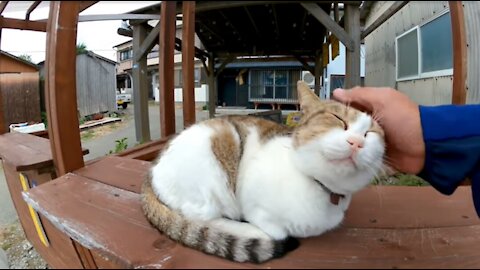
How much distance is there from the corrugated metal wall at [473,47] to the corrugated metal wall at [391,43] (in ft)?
0.41

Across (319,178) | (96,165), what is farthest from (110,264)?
(96,165)

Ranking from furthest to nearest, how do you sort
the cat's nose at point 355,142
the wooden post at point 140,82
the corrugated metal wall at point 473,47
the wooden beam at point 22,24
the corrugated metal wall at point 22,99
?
the corrugated metal wall at point 22,99 < the wooden beam at point 22,24 < the wooden post at point 140,82 < the corrugated metal wall at point 473,47 < the cat's nose at point 355,142

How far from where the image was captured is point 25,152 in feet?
3.97

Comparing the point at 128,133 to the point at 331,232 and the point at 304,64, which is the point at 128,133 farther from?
the point at 331,232

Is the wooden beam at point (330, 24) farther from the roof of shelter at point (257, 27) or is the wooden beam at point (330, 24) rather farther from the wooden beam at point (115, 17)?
the wooden beam at point (115, 17)

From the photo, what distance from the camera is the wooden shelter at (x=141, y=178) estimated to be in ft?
1.99

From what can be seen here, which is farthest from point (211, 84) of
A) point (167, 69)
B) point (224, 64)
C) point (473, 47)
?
point (473, 47)

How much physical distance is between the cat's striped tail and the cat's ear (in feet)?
0.90

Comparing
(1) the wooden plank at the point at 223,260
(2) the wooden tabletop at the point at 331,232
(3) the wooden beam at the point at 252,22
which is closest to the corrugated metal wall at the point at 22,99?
(2) the wooden tabletop at the point at 331,232

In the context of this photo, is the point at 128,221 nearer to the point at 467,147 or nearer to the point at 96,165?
the point at 96,165

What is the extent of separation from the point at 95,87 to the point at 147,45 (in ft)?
3.58

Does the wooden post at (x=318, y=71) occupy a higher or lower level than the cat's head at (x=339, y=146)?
higher

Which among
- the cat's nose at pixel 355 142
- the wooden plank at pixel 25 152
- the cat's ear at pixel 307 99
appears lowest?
the wooden plank at pixel 25 152

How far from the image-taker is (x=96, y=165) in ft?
3.76
